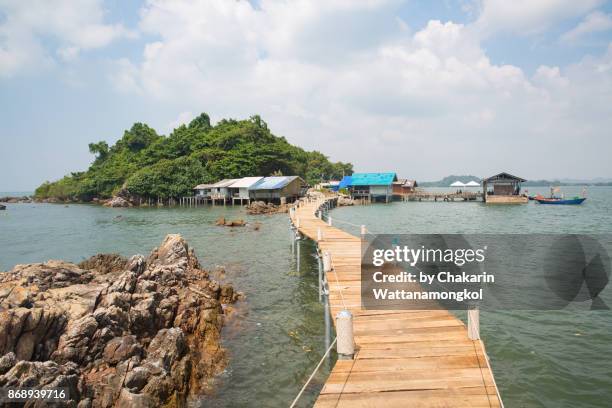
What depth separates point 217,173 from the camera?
8044 centimetres

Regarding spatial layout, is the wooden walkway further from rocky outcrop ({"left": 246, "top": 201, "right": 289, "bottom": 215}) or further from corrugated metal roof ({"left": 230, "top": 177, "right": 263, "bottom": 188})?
corrugated metal roof ({"left": 230, "top": 177, "right": 263, "bottom": 188})

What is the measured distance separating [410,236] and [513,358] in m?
21.5

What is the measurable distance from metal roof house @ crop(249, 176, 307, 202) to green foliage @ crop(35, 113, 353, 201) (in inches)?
475

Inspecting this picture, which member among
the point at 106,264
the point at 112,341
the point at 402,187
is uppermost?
the point at 402,187

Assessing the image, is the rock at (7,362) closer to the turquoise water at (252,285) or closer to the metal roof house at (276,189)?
the turquoise water at (252,285)

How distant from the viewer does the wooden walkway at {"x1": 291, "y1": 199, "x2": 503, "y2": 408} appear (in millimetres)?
5918

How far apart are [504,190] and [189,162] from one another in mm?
64660

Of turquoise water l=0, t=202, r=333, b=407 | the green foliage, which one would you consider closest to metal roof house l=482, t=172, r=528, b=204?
the green foliage

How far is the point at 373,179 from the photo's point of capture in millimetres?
78312

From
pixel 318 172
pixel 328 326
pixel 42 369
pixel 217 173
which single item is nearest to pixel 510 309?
pixel 328 326

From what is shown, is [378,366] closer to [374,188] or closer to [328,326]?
[328,326]

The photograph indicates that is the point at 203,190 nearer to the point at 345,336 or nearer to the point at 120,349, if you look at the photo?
the point at 120,349

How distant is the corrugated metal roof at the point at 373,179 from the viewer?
76.6 metres

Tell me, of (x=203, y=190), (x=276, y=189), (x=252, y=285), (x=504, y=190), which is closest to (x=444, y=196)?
(x=504, y=190)
